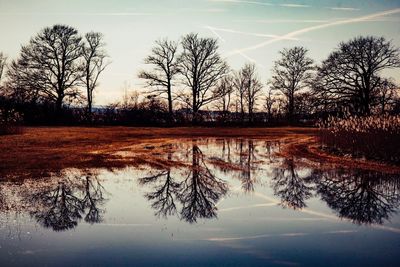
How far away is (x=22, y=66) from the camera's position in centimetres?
4359

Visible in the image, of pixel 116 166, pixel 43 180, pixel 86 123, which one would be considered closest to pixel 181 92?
pixel 86 123

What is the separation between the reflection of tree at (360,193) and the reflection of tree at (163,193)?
361 centimetres

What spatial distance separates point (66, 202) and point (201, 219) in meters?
3.22

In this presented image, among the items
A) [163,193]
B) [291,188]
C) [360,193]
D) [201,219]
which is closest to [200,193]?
[163,193]

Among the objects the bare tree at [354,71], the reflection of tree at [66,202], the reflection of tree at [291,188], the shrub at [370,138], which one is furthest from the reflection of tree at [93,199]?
the bare tree at [354,71]

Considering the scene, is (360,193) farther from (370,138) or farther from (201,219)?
(370,138)

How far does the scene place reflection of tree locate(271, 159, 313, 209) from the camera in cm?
916

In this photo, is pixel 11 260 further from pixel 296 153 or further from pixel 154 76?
pixel 154 76

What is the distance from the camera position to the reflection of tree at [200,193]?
26.8ft

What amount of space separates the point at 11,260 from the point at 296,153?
1515 cm

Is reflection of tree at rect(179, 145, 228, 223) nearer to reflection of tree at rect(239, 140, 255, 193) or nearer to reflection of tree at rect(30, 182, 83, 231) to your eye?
reflection of tree at rect(239, 140, 255, 193)

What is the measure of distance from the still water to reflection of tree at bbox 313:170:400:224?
0.08ft

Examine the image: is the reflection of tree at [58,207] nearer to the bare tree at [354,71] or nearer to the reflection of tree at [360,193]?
the reflection of tree at [360,193]

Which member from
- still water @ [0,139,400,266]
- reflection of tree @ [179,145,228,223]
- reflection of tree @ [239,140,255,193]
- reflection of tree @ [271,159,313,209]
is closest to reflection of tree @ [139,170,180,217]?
still water @ [0,139,400,266]
